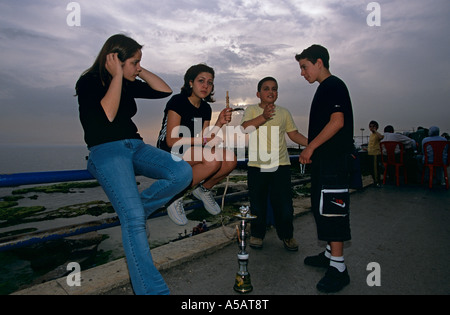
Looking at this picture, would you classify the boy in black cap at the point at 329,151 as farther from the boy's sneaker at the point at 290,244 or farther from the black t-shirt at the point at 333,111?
the boy's sneaker at the point at 290,244

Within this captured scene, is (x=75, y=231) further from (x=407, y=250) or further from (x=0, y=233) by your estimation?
(x=0, y=233)

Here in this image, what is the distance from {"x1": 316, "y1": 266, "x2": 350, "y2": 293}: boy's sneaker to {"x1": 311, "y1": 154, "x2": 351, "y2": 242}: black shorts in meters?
0.28

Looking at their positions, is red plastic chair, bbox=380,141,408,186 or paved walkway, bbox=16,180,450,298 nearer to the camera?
paved walkway, bbox=16,180,450,298

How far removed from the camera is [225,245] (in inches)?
128

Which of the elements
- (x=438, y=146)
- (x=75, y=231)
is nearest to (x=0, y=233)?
(x=75, y=231)

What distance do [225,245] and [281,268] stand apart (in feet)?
2.71

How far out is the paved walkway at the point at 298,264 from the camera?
2217mm

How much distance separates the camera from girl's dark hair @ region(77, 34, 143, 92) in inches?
76.0

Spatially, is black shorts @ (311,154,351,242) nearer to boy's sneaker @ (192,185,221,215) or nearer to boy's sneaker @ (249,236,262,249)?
boy's sneaker @ (249,236,262,249)

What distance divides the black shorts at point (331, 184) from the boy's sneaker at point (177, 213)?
1.34 meters

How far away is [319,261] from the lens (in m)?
2.71

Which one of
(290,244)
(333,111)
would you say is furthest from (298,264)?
(333,111)

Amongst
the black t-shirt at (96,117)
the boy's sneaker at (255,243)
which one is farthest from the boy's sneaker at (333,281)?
the black t-shirt at (96,117)

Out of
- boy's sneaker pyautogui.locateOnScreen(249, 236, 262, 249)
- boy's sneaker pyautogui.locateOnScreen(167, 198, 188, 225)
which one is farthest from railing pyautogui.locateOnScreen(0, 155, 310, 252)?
boy's sneaker pyautogui.locateOnScreen(249, 236, 262, 249)
